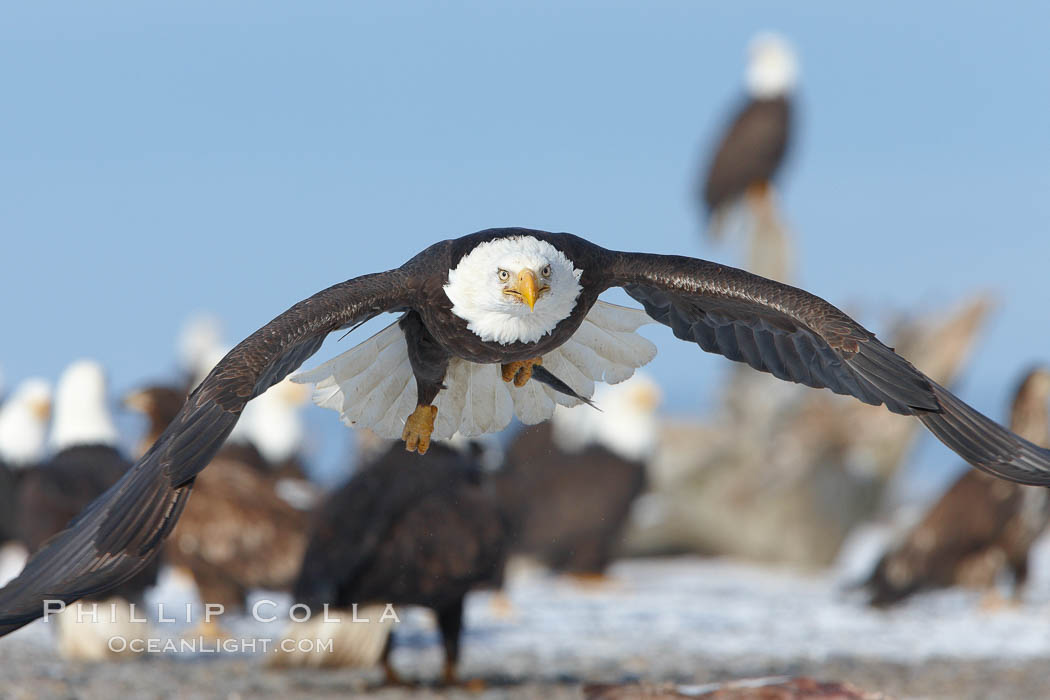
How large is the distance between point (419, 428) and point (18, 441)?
623 cm

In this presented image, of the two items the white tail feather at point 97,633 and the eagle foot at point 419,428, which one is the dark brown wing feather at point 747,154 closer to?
the white tail feather at point 97,633

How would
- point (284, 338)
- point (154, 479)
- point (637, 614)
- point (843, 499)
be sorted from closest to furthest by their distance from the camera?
point (154, 479) < point (284, 338) < point (637, 614) < point (843, 499)

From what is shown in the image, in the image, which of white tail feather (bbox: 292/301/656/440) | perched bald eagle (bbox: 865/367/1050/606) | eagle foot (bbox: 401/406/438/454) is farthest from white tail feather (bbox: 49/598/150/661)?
perched bald eagle (bbox: 865/367/1050/606)

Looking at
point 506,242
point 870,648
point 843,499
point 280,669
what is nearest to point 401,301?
point 506,242

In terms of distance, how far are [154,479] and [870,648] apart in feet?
18.1

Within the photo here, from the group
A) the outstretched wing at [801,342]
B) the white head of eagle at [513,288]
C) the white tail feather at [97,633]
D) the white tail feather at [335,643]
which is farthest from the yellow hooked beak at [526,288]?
the white tail feather at [97,633]

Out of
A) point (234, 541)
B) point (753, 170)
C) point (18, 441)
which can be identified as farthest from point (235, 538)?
point (753, 170)

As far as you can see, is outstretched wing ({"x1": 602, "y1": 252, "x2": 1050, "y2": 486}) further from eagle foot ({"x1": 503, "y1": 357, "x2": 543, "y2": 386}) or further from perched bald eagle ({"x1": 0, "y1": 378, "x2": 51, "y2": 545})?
perched bald eagle ({"x1": 0, "y1": 378, "x2": 51, "y2": 545})

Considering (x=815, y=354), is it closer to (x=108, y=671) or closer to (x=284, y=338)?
(x=284, y=338)

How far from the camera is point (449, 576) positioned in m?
6.43

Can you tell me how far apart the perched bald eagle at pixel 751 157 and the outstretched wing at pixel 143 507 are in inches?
477

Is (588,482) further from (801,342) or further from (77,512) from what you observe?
(801,342)

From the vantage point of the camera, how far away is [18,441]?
34.5ft

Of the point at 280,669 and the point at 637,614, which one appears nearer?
the point at 280,669
